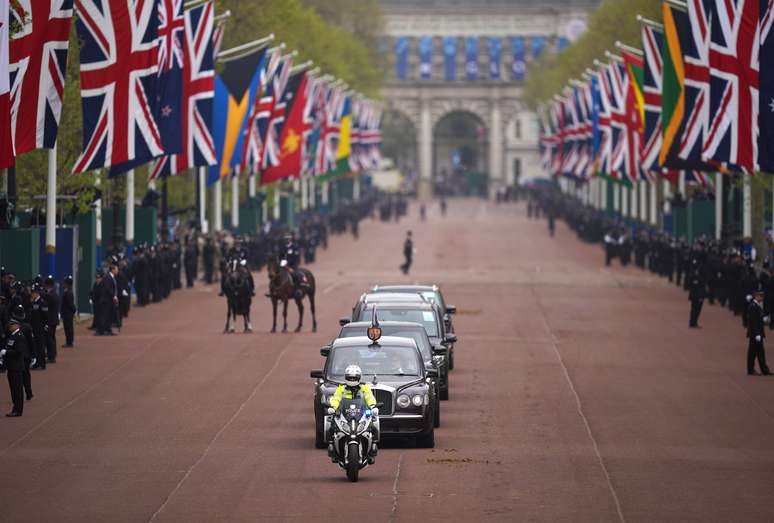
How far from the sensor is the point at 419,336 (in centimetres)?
2670

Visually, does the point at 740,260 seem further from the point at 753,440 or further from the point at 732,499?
the point at 732,499

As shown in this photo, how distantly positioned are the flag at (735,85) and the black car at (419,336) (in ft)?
43.4

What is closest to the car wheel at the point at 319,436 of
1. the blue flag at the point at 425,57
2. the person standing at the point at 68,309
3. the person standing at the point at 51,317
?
the person standing at the point at 51,317

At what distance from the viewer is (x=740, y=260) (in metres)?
46.9

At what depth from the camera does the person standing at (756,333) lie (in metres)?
30.7

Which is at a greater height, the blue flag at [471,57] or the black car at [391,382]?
the blue flag at [471,57]

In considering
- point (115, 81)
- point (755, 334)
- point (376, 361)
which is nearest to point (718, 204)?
point (115, 81)

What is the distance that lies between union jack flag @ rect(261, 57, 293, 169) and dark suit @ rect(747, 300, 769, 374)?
34341mm

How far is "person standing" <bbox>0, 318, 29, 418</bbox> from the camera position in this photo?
24.9 meters

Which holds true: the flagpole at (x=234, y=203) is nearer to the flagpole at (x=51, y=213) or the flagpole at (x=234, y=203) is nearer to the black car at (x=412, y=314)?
the flagpole at (x=51, y=213)

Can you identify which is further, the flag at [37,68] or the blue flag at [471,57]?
the blue flag at [471,57]

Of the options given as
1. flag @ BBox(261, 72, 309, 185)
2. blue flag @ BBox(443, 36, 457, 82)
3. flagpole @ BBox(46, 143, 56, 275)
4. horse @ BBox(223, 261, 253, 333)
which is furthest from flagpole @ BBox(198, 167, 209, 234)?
blue flag @ BBox(443, 36, 457, 82)

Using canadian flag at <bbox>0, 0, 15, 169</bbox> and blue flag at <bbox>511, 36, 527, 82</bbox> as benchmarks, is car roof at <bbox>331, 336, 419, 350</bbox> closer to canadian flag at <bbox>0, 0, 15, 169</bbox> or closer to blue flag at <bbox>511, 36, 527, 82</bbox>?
canadian flag at <bbox>0, 0, 15, 169</bbox>

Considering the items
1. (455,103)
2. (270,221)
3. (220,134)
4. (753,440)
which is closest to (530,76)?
(455,103)
